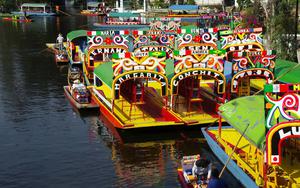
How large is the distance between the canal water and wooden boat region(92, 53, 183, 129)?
100 cm

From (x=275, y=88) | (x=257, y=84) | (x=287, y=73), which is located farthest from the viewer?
(x=257, y=84)

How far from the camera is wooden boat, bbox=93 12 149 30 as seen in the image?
101 meters

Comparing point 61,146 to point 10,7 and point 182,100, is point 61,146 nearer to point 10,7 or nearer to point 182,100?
point 182,100

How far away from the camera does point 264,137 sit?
19.5m

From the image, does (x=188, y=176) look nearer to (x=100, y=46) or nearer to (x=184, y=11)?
(x=100, y=46)

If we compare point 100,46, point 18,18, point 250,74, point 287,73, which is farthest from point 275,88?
point 18,18

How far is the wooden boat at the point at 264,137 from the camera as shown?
17.1 metres

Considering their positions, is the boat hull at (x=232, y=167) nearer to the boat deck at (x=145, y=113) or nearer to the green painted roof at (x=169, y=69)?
the boat deck at (x=145, y=113)

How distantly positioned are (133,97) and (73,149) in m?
5.74

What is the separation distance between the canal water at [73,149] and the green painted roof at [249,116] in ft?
→ 10.6

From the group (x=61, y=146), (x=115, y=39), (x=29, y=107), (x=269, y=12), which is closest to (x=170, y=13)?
(x=269, y=12)

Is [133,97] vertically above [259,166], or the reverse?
A: [133,97]

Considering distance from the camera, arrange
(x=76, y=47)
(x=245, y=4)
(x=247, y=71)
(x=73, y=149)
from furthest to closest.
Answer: (x=245, y=4)
(x=76, y=47)
(x=247, y=71)
(x=73, y=149)

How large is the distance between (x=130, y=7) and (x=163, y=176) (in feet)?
434
